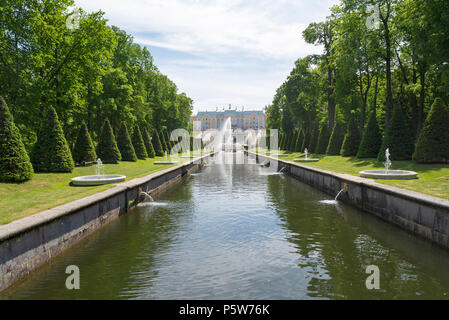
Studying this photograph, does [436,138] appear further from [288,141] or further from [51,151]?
[288,141]

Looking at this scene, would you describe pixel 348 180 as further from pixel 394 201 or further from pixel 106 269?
pixel 106 269

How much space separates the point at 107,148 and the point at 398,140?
20.9m

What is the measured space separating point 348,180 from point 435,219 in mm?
5552

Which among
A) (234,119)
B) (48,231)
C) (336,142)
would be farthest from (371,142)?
(234,119)

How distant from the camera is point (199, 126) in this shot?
6550 inches

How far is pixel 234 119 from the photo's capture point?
177875mm

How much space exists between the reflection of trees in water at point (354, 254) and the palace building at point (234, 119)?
525 ft

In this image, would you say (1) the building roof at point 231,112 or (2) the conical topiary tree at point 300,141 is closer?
(2) the conical topiary tree at point 300,141

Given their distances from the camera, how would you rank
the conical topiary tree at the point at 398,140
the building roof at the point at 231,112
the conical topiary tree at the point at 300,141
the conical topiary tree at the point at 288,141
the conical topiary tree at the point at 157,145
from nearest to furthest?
the conical topiary tree at the point at 398,140
the conical topiary tree at the point at 157,145
the conical topiary tree at the point at 300,141
the conical topiary tree at the point at 288,141
the building roof at the point at 231,112

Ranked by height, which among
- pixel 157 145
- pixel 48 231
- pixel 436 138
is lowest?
pixel 48 231

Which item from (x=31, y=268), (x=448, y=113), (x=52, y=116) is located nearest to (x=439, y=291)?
(x=31, y=268)

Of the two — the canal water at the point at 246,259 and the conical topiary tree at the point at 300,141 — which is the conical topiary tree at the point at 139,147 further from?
the conical topiary tree at the point at 300,141

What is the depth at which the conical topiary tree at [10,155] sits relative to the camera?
12570 mm

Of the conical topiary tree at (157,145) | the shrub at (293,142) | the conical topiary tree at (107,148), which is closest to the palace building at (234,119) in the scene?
the shrub at (293,142)
